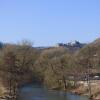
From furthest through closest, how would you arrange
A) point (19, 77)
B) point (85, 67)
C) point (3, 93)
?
point (85, 67) → point (19, 77) → point (3, 93)

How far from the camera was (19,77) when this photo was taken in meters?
59.3

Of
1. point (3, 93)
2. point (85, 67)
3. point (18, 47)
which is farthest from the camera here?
point (85, 67)

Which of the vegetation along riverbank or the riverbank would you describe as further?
the vegetation along riverbank

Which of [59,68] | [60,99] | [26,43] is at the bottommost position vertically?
[60,99]

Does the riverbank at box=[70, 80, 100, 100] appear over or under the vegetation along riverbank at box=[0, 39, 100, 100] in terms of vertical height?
under

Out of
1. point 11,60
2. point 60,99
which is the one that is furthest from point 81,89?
point 11,60

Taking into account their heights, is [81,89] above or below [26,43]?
below

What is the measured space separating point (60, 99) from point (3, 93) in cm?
850

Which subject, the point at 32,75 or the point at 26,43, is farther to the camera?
the point at 32,75

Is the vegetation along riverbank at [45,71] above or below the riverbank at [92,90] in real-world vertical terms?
above

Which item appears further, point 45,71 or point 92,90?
point 45,71

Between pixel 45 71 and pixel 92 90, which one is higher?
pixel 45 71

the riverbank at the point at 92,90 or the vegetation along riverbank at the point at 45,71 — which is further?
the vegetation along riverbank at the point at 45,71

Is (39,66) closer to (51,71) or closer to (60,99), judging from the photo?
(51,71)
